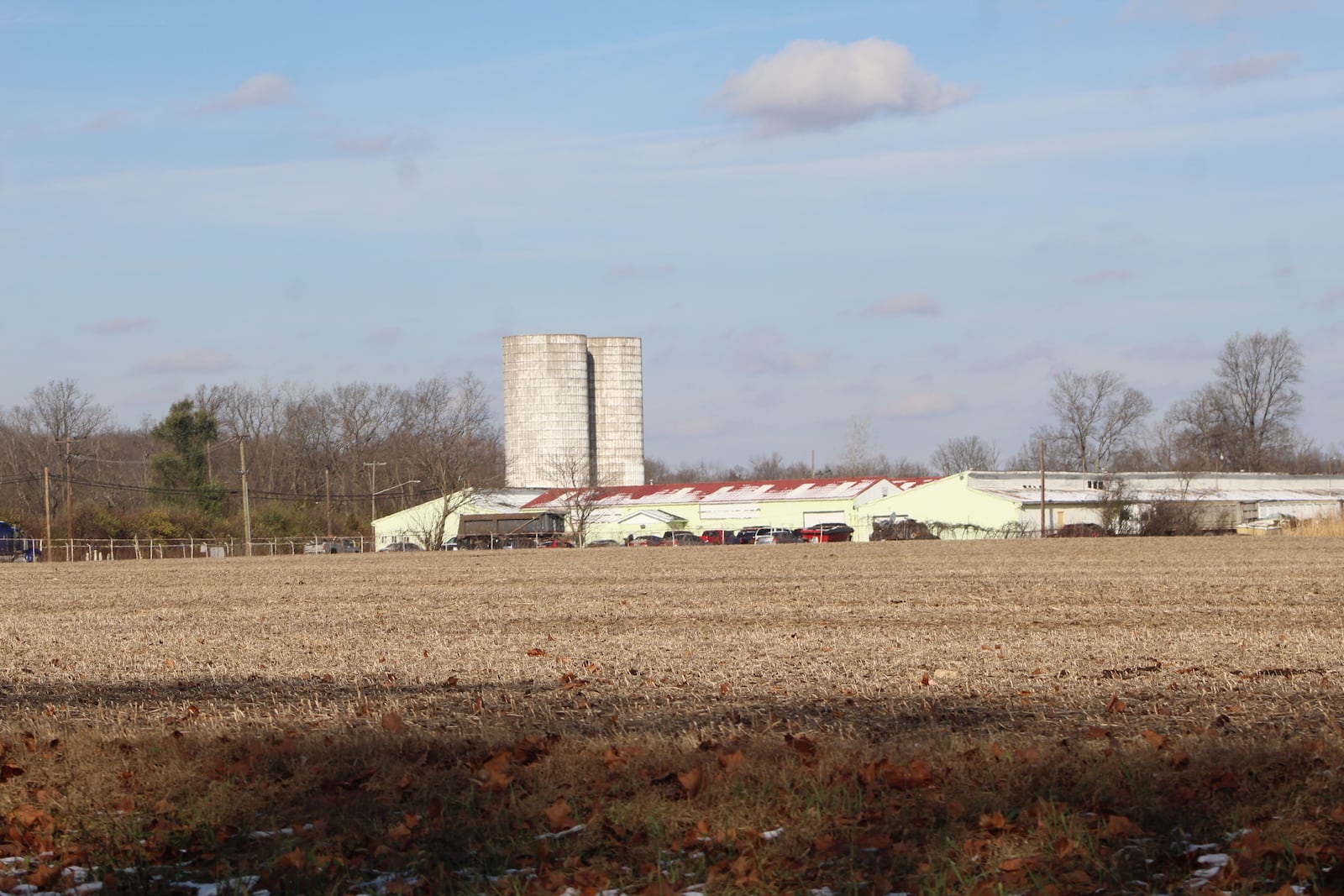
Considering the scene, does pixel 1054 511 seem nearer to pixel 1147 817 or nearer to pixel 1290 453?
pixel 1290 453

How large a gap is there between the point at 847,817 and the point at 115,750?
187 inches

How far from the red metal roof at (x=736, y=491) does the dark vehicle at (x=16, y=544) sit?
106 ft

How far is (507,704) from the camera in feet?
35.1

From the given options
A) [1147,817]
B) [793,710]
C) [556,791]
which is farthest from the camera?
[793,710]

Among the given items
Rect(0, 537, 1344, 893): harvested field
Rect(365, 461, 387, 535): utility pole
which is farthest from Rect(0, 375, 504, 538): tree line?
Rect(0, 537, 1344, 893): harvested field

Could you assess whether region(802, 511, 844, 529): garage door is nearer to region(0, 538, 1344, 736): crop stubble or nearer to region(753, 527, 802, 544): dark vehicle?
region(753, 527, 802, 544): dark vehicle

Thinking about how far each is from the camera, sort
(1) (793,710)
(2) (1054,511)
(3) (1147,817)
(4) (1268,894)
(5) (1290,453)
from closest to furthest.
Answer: (4) (1268,894) → (3) (1147,817) → (1) (793,710) → (2) (1054,511) → (5) (1290,453)

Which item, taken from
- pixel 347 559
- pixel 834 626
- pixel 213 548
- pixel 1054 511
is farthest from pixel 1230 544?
pixel 213 548

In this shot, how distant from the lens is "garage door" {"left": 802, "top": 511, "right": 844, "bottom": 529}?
90312 mm

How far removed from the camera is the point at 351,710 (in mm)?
10484

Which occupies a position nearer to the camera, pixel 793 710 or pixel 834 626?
pixel 793 710

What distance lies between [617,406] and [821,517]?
22.8 m

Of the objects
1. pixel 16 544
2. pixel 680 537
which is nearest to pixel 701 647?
pixel 16 544

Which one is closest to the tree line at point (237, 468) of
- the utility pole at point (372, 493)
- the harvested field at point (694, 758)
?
the utility pole at point (372, 493)
